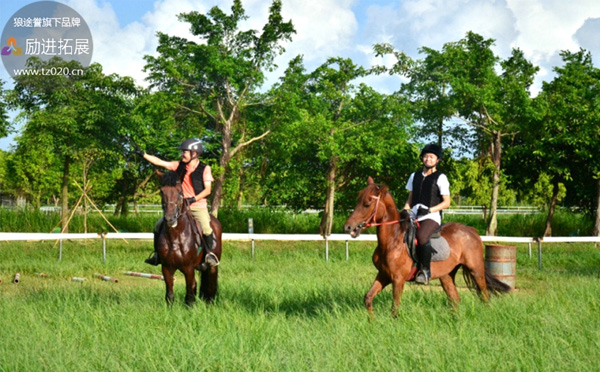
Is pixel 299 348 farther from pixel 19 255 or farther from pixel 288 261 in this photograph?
pixel 19 255

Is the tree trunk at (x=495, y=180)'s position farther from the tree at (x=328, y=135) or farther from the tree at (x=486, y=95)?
the tree at (x=328, y=135)

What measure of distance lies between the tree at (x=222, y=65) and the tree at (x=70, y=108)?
7.88 ft

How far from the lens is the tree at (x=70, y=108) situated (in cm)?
2300

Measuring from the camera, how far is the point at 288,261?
16.8 meters

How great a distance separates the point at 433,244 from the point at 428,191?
0.69m

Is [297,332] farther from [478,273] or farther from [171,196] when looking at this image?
[478,273]

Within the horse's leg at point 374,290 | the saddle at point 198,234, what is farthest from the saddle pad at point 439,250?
the saddle at point 198,234

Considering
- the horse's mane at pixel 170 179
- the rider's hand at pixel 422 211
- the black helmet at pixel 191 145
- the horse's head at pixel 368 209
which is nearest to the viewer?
the horse's head at pixel 368 209

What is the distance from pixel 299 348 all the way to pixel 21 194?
56.2 m

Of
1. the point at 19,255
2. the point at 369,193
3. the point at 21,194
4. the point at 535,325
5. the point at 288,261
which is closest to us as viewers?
the point at 535,325

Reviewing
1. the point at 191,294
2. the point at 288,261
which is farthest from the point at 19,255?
the point at 191,294

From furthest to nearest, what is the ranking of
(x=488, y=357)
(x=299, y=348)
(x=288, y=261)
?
1. (x=288, y=261)
2. (x=299, y=348)
3. (x=488, y=357)

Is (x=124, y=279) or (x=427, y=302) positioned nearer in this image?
(x=427, y=302)

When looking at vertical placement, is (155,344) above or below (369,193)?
below
